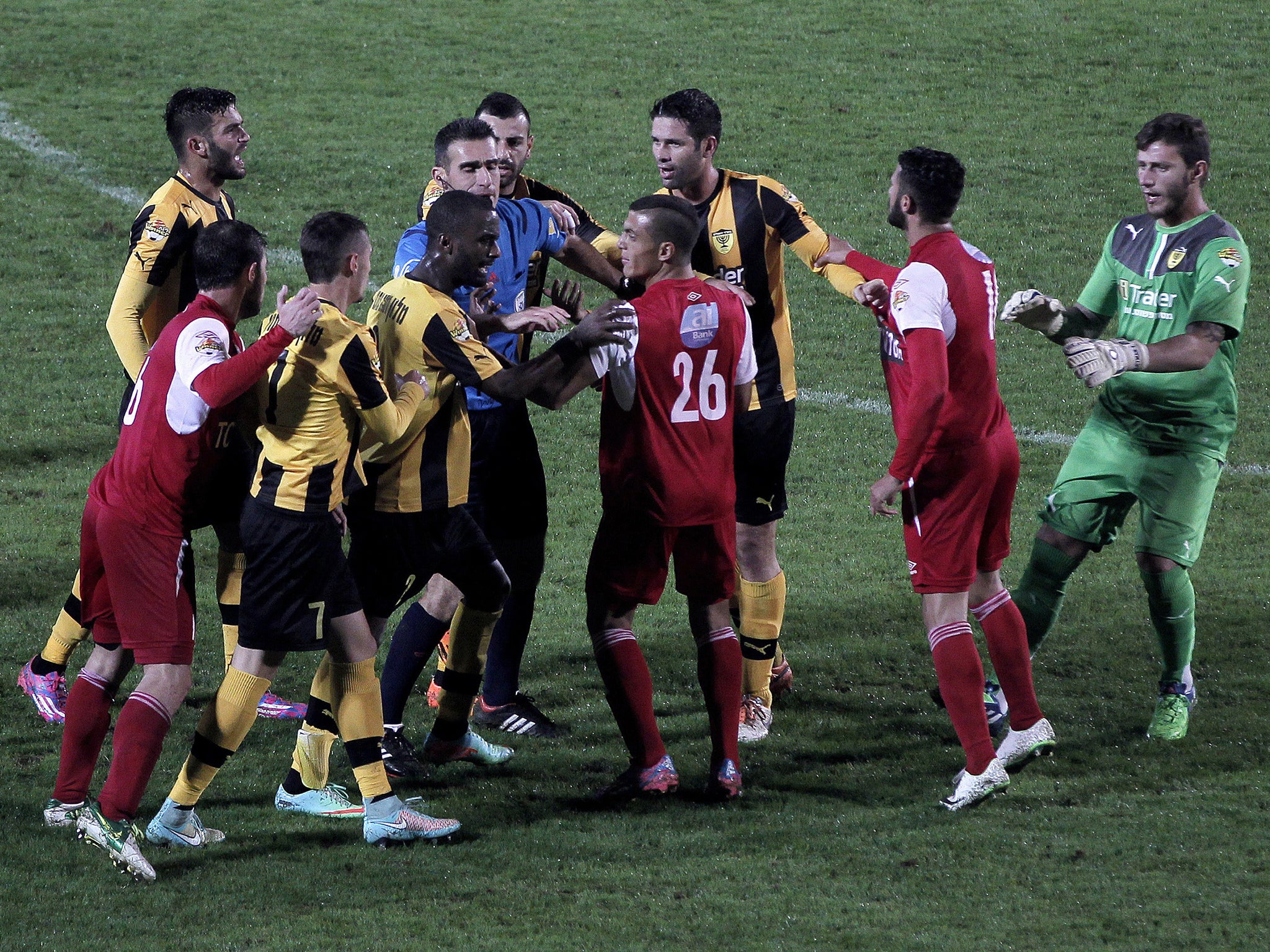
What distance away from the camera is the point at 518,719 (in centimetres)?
612

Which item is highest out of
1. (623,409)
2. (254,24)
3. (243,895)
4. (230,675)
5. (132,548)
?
(254,24)

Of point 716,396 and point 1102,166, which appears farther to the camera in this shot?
point 1102,166

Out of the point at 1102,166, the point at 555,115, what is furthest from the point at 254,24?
the point at 1102,166

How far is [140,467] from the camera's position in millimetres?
4816

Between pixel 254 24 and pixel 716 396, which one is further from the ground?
pixel 254 24

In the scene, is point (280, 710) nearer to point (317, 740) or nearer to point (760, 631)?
point (317, 740)

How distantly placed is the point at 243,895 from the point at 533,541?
204 cm

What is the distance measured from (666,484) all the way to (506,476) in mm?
982

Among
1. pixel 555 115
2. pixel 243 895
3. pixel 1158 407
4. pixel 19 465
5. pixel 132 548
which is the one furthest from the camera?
pixel 555 115

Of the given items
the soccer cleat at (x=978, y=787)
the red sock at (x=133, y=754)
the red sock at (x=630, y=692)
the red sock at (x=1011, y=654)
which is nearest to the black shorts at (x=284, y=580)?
the red sock at (x=133, y=754)

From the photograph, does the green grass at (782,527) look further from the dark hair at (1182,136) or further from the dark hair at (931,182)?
the dark hair at (1182,136)

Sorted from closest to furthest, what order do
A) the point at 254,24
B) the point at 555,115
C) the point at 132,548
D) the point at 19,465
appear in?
the point at 132,548 → the point at 19,465 → the point at 555,115 → the point at 254,24

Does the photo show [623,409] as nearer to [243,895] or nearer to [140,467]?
[140,467]

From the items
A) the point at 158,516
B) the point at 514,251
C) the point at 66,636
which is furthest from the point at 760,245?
the point at 66,636
